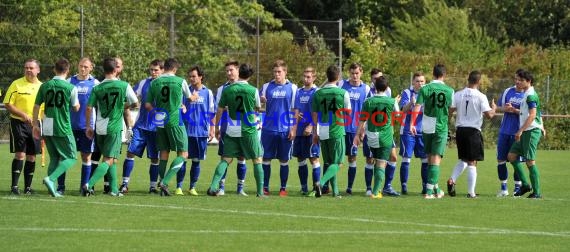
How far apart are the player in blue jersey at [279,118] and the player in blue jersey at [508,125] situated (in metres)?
3.32

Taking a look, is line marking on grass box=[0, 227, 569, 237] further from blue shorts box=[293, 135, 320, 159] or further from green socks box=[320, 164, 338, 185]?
blue shorts box=[293, 135, 320, 159]

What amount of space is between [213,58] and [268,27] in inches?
600

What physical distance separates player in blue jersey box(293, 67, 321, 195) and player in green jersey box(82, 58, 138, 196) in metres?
2.80

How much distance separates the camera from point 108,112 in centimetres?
1605

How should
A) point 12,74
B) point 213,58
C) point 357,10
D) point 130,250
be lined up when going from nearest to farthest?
point 130,250 → point 12,74 → point 213,58 → point 357,10

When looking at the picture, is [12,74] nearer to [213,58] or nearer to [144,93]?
[213,58]

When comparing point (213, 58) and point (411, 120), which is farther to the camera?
point (213, 58)

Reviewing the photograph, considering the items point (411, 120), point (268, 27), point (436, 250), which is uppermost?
point (268, 27)

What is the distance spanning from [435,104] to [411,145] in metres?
1.56

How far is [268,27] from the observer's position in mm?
54812

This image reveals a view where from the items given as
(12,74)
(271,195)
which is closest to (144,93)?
(271,195)

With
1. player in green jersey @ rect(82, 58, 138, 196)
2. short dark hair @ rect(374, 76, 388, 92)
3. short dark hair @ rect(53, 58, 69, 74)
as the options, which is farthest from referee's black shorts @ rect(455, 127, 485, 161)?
short dark hair @ rect(53, 58, 69, 74)

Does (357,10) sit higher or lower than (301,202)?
higher

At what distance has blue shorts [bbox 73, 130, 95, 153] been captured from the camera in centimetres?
1673
